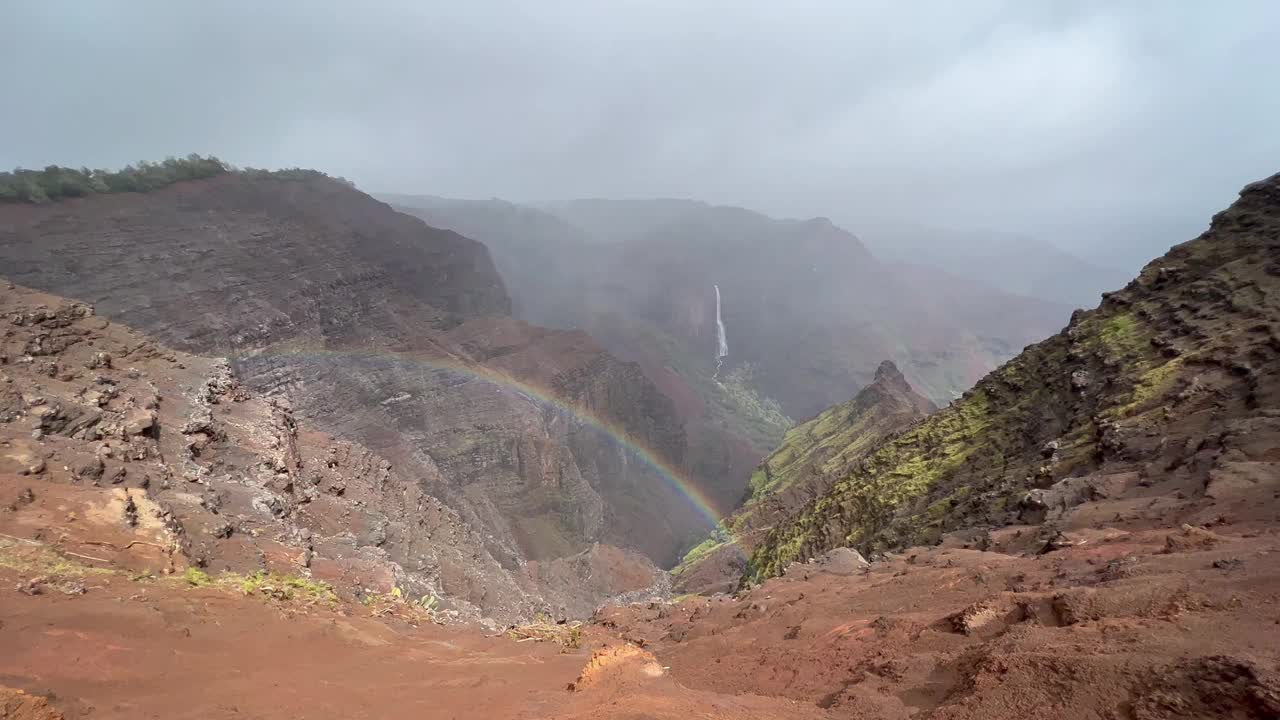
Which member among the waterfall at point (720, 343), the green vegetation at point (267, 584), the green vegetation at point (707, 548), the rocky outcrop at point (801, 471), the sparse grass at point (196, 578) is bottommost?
the green vegetation at point (707, 548)

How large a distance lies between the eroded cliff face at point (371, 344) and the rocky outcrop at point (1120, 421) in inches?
906

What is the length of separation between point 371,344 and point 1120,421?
2035 inches

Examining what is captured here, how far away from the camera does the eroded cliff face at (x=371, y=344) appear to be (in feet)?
137

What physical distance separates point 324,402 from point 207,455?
30769 mm

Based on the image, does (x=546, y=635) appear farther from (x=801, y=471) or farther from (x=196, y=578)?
(x=801, y=471)

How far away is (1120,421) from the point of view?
61.3ft

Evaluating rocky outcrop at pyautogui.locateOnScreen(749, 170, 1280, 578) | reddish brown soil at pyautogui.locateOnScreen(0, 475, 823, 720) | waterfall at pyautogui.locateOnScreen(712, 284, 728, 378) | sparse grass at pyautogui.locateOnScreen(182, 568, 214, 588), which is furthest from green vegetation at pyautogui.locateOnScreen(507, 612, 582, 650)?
waterfall at pyautogui.locateOnScreen(712, 284, 728, 378)

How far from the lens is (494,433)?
51.3m

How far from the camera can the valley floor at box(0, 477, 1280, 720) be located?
5.37m

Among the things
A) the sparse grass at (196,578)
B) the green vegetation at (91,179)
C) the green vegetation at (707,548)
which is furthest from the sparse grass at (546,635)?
the green vegetation at (91,179)

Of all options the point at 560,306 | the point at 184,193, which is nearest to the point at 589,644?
the point at 184,193

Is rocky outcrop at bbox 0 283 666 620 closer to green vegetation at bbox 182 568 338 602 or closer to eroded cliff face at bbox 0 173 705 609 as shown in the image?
green vegetation at bbox 182 568 338 602

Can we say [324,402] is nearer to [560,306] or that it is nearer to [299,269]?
[299,269]

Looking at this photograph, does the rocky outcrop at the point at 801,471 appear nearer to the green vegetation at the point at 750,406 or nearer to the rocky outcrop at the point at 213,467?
the rocky outcrop at the point at 213,467
